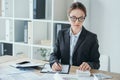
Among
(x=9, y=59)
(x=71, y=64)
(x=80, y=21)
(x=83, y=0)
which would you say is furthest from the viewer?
(x=83, y=0)

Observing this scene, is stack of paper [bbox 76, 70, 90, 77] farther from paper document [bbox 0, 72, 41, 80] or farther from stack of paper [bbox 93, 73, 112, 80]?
paper document [bbox 0, 72, 41, 80]

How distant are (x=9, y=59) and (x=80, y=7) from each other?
0.91 meters

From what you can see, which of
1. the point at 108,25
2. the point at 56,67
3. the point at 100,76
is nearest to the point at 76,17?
the point at 56,67

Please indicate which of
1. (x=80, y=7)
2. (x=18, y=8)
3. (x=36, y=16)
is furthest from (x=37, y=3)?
(x=80, y=7)

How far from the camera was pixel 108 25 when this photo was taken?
3062mm

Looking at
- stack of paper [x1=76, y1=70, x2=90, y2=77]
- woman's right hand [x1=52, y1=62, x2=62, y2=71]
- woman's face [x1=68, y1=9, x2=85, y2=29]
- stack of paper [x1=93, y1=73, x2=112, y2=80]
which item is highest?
woman's face [x1=68, y1=9, x2=85, y2=29]

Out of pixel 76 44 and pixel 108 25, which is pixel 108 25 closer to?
pixel 108 25

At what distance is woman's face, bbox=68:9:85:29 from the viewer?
6.91 feet

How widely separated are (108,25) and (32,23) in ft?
3.53

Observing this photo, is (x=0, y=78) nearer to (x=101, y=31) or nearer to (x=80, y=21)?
(x=80, y=21)

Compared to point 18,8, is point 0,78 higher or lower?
lower

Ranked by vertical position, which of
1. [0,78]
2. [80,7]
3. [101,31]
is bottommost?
[0,78]

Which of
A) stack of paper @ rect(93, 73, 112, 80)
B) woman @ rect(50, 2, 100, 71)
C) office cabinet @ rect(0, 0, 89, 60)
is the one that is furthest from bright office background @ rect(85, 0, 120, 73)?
stack of paper @ rect(93, 73, 112, 80)

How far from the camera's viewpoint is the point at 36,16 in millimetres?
3334
